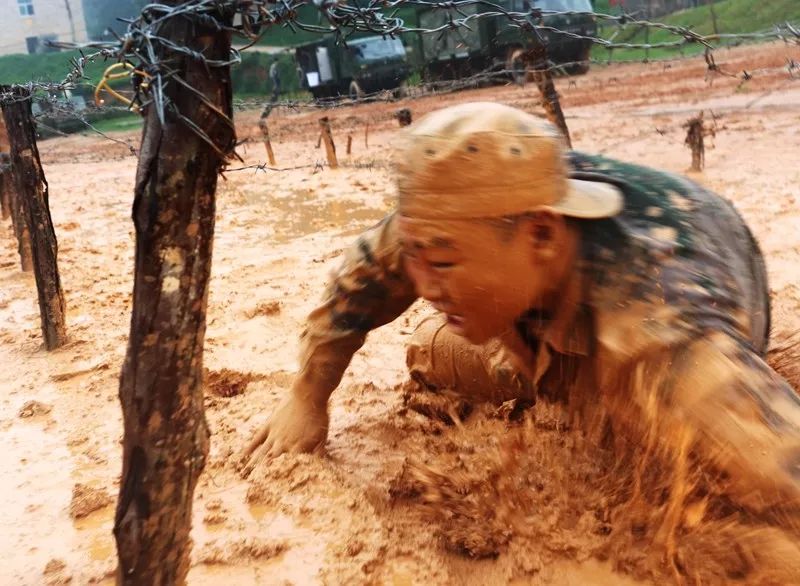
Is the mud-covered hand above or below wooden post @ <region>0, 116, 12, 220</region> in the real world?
below

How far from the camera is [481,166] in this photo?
1833 millimetres

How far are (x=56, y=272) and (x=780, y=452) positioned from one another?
397 centimetres

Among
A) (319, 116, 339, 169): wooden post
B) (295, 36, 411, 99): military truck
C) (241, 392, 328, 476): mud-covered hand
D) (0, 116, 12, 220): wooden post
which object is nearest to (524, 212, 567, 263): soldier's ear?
(241, 392, 328, 476): mud-covered hand

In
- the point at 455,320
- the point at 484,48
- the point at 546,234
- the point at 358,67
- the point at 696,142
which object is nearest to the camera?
the point at 546,234

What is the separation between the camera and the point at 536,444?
8.92 feet

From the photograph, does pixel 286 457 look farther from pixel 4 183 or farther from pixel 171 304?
pixel 4 183

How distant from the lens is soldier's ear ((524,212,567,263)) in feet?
6.27

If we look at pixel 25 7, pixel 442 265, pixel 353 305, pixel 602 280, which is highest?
pixel 25 7

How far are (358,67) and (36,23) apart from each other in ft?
49.7

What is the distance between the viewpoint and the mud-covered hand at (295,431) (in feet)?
9.23

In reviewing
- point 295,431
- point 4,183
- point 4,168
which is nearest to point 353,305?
point 295,431

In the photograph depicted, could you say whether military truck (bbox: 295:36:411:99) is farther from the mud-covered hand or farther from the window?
the mud-covered hand

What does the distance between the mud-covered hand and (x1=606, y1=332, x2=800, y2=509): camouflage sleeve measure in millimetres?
1322

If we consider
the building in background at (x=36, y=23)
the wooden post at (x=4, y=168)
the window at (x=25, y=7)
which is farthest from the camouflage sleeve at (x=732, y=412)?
the window at (x=25, y=7)
